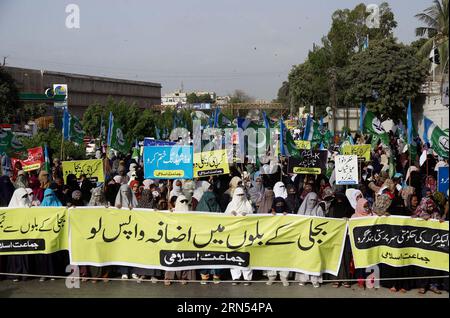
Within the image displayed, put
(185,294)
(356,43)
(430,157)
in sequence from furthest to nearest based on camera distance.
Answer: (356,43)
(430,157)
(185,294)

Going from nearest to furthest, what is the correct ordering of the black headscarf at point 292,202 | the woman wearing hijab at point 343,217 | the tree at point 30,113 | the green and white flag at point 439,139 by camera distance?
the woman wearing hijab at point 343,217 < the black headscarf at point 292,202 < the green and white flag at point 439,139 < the tree at point 30,113

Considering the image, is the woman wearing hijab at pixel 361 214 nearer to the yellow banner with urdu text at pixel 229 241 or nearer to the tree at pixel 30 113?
the yellow banner with urdu text at pixel 229 241

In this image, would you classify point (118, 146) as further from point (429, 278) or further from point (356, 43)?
point (356, 43)

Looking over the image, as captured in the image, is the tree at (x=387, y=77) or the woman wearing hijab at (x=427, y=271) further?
the tree at (x=387, y=77)

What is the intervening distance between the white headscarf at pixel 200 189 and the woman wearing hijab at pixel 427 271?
3695mm

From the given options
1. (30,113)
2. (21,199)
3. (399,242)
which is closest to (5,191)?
(21,199)

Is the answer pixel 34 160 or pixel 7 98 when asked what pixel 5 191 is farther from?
pixel 7 98

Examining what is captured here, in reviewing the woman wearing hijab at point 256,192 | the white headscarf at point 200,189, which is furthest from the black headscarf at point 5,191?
the woman wearing hijab at point 256,192

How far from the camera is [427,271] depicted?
7219 mm

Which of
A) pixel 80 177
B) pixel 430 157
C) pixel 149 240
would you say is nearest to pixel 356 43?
pixel 430 157

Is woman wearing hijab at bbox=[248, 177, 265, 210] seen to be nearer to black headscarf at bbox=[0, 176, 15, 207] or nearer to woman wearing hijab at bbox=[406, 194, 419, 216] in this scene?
woman wearing hijab at bbox=[406, 194, 419, 216]

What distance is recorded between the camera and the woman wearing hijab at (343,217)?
7.50 meters

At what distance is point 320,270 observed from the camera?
7.30m
